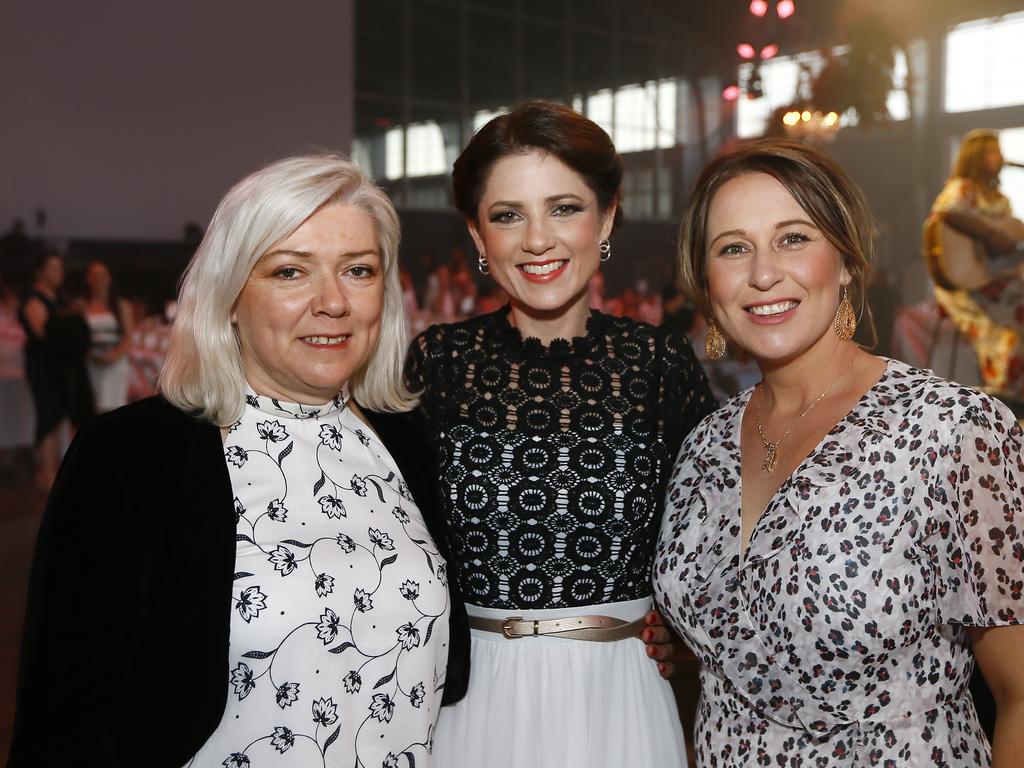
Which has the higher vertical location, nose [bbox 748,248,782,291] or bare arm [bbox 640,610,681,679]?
nose [bbox 748,248,782,291]

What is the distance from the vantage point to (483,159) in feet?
6.57

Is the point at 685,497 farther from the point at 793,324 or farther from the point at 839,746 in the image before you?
the point at 839,746

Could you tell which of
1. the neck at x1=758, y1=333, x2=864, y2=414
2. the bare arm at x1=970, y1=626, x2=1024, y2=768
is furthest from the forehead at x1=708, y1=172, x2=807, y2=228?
the bare arm at x1=970, y1=626, x2=1024, y2=768

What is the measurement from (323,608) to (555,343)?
32.9 inches

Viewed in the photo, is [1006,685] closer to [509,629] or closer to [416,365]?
[509,629]

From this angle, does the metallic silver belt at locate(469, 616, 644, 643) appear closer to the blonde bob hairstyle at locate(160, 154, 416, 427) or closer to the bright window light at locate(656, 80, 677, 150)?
the blonde bob hairstyle at locate(160, 154, 416, 427)

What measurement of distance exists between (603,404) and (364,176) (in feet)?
2.29

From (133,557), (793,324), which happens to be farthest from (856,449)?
(133,557)

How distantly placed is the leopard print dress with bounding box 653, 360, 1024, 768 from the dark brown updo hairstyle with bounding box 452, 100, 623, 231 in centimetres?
75

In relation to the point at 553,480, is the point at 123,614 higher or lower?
lower

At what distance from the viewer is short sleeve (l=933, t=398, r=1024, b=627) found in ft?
4.54

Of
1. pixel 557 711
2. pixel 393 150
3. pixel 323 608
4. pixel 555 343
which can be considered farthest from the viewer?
pixel 393 150

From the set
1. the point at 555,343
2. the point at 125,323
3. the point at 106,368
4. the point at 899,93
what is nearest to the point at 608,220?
the point at 555,343

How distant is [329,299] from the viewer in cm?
158
